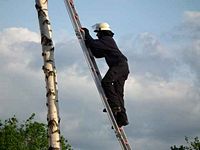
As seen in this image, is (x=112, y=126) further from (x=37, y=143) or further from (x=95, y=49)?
(x=37, y=143)

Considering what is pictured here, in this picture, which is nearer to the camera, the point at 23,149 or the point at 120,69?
the point at 120,69

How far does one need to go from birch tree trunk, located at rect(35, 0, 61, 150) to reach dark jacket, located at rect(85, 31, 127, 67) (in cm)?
139

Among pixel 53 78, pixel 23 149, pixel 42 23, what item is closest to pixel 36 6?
pixel 42 23

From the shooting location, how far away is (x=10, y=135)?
50.4 m

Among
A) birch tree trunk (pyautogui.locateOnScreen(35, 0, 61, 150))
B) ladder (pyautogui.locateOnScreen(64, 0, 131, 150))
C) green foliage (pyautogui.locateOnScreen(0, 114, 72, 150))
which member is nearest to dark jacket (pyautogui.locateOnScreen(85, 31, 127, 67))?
ladder (pyautogui.locateOnScreen(64, 0, 131, 150))

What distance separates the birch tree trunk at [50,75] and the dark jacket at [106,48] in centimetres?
139

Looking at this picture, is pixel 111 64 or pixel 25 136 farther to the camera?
pixel 25 136

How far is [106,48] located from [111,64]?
383 mm

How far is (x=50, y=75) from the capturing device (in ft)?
23.7

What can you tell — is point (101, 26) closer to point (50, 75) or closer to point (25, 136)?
point (50, 75)

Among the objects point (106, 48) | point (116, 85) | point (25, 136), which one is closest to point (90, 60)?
point (106, 48)

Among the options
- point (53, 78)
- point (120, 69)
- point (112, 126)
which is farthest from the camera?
point (120, 69)

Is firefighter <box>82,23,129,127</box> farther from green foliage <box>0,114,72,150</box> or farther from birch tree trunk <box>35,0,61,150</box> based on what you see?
green foliage <box>0,114,72,150</box>

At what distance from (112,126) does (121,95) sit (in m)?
1.17
